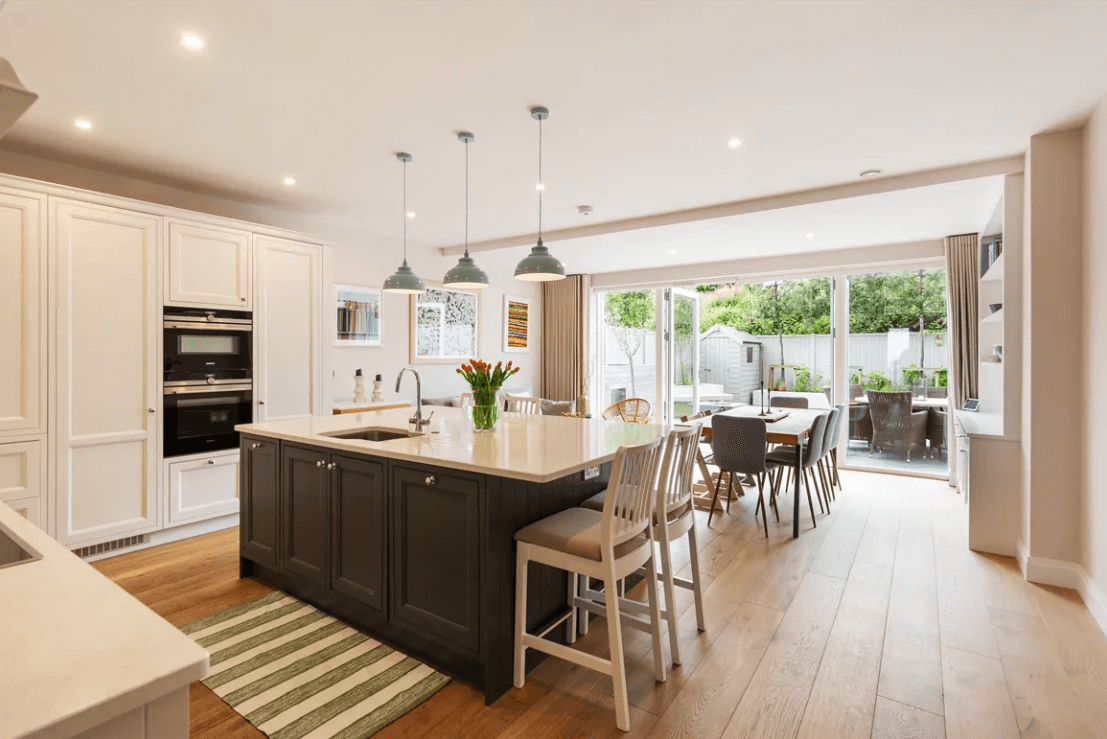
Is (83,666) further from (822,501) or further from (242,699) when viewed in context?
(822,501)

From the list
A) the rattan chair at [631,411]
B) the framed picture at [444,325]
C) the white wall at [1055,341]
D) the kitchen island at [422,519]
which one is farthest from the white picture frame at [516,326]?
the white wall at [1055,341]

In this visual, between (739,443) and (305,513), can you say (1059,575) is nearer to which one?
(739,443)

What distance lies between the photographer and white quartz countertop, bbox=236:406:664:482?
209 cm

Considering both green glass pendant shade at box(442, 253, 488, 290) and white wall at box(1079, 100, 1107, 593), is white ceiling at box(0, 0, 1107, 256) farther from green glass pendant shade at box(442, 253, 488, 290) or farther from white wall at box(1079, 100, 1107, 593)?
green glass pendant shade at box(442, 253, 488, 290)

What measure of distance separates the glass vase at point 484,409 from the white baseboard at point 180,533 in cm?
247

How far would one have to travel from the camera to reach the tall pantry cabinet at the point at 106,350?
3.23 metres

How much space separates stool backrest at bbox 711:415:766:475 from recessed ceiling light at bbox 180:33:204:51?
3.70 m

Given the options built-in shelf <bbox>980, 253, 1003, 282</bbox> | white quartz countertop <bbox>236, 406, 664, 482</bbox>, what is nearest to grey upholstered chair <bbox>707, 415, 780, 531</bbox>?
white quartz countertop <bbox>236, 406, 664, 482</bbox>

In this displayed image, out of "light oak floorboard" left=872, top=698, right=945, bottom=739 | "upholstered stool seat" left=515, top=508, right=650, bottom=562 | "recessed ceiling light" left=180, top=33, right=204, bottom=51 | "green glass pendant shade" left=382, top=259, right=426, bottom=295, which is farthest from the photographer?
"green glass pendant shade" left=382, top=259, right=426, bottom=295

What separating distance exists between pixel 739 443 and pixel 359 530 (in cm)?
273

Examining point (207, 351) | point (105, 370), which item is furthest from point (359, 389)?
point (105, 370)

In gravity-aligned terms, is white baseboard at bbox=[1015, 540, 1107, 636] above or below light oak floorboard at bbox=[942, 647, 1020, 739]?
above

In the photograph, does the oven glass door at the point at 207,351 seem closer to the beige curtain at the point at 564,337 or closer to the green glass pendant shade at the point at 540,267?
the green glass pendant shade at the point at 540,267

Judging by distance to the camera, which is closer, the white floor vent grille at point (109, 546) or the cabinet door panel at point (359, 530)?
the cabinet door panel at point (359, 530)
